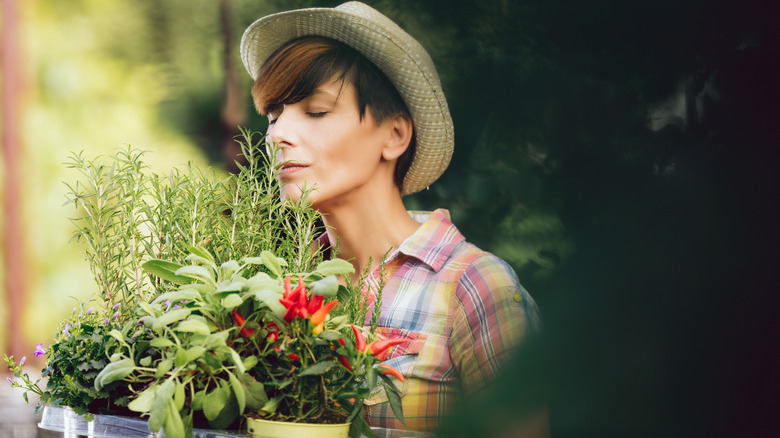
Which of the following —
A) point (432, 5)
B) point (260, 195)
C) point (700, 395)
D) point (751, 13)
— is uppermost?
point (432, 5)

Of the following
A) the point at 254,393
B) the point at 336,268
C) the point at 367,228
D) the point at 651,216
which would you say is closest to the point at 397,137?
the point at 367,228

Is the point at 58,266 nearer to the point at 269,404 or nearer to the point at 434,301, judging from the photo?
the point at 434,301

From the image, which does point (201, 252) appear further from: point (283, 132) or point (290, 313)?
point (283, 132)

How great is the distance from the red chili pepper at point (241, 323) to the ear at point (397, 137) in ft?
1.94

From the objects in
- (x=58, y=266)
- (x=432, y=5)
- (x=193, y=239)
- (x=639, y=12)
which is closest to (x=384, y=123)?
(x=432, y=5)

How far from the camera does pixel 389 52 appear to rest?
102 centimetres

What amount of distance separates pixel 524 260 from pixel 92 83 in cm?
118

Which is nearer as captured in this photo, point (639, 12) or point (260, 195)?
point (639, 12)

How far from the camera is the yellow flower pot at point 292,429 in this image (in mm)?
524

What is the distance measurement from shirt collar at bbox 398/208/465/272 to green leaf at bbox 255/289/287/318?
0.52 metres

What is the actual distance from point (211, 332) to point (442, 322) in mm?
464

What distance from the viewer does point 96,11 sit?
4.78ft

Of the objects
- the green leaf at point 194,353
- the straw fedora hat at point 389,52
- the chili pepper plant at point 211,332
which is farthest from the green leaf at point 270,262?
the straw fedora hat at point 389,52

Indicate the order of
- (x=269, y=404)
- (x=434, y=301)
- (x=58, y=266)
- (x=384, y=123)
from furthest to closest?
(x=58, y=266) < (x=384, y=123) < (x=434, y=301) < (x=269, y=404)
